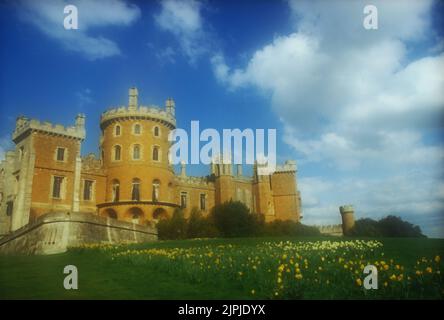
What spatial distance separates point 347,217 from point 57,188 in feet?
106

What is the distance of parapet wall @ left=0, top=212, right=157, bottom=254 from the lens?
2219 centimetres

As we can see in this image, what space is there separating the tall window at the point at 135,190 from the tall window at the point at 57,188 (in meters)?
6.22

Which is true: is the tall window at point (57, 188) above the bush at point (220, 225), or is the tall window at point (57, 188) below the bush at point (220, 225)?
above

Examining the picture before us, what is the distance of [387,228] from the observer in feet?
154

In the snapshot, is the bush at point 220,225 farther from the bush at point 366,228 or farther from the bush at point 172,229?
the bush at point 366,228

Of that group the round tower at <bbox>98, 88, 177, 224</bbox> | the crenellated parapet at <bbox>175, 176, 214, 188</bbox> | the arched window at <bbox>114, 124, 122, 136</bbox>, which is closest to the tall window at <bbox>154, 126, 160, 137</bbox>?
the round tower at <bbox>98, 88, 177, 224</bbox>

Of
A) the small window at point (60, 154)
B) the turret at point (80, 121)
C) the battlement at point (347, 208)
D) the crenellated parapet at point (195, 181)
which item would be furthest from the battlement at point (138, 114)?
the battlement at point (347, 208)

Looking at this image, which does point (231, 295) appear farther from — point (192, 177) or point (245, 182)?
point (245, 182)

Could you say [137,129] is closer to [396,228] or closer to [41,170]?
[41,170]

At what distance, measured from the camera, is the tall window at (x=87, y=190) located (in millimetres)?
35594

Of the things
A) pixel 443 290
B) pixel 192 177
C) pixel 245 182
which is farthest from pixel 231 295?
pixel 245 182

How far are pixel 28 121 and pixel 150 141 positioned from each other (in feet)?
35.1

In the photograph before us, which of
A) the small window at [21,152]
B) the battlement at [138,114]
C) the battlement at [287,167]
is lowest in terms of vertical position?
the small window at [21,152]
